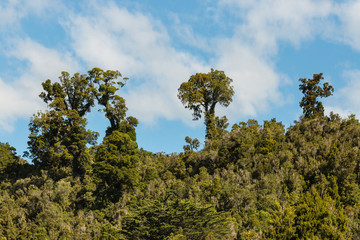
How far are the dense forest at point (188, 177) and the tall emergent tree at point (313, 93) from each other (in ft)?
0.49

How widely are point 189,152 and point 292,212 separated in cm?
2473

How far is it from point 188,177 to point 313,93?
960 inches

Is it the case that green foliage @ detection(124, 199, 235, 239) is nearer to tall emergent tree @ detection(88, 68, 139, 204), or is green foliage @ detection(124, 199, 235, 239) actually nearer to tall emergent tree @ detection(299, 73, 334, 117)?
tall emergent tree @ detection(88, 68, 139, 204)

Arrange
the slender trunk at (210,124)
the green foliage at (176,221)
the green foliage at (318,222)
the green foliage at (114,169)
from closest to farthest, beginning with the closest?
1. the green foliage at (318,222)
2. the green foliage at (176,221)
3. the green foliage at (114,169)
4. the slender trunk at (210,124)

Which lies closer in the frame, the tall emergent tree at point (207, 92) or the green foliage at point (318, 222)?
the green foliage at point (318, 222)

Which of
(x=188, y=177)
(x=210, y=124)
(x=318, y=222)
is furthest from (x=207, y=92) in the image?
(x=318, y=222)

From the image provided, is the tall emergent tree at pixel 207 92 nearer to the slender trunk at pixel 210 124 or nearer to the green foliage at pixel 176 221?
the slender trunk at pixel 210 124

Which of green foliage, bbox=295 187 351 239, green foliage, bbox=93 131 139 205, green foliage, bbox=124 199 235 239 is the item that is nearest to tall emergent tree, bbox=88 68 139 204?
green foliage, bbox=93 131 139 205

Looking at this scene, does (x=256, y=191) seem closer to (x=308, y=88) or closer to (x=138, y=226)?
(x=138, y=226)

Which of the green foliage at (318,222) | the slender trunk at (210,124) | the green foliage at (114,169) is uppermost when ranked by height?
the slender trunk at (210,124)

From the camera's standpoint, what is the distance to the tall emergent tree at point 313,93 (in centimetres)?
5159

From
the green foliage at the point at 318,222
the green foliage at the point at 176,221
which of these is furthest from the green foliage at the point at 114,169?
the green foliage at the point at 318,222

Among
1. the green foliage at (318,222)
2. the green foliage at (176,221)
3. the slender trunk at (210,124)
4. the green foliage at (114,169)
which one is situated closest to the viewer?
the green foliage at (318,222)

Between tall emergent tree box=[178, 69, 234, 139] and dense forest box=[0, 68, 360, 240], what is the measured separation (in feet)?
0.53
